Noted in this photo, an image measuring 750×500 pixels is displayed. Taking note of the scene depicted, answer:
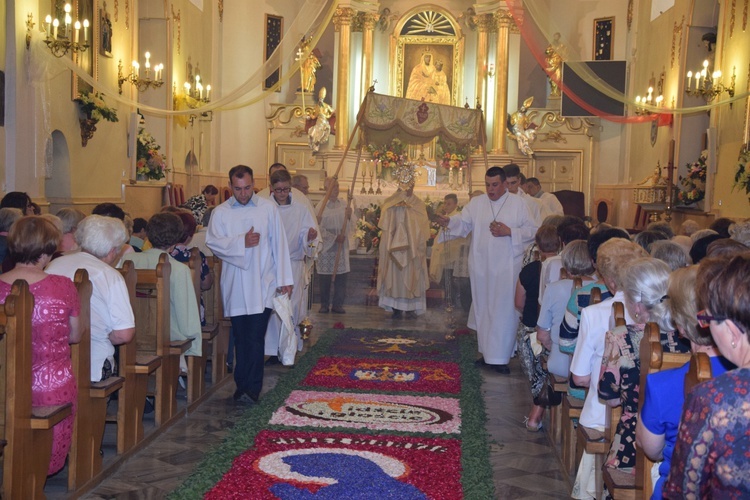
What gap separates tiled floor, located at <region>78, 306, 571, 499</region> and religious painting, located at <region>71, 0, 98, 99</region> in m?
6.24

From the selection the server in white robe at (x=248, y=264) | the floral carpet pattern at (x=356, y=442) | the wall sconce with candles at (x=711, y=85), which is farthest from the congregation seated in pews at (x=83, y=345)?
the wall sconce with candles at (x=711, y=85)

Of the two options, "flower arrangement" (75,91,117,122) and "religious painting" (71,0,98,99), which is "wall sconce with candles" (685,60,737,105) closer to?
"flower arrangement" (75,91,117,122)

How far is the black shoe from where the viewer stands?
263 inches

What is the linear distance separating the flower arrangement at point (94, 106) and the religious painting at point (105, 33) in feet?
2.70

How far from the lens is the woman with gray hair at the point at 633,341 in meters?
3.65

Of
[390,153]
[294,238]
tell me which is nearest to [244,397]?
[294,238]

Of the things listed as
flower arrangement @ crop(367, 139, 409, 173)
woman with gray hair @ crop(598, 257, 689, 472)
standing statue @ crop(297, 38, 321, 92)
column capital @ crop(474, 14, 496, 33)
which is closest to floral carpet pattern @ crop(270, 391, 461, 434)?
woman with gray hair @ crop(598, 257, 689, 472)

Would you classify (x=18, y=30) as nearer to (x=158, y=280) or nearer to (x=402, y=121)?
(x=402, y=121)

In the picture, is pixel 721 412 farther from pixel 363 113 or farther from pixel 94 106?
pixel 94 106

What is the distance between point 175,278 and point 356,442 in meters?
1.68

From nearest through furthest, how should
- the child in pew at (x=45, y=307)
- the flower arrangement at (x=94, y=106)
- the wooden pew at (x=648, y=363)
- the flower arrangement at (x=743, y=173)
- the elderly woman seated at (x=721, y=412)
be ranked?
the elderly woman seated at (x=721, y=412) < the wooden pew at (x=648, y=363) < the child in pew at (x=45, y=307) < the flower arrangement at (x=743, y=173) < the flower arrangement at (x=94, y=106)

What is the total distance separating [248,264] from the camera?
6.69m

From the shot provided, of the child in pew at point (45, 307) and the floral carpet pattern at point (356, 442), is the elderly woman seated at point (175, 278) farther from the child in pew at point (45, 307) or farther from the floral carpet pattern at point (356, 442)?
the child in pew at point (45, 307)

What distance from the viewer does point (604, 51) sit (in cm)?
2061
